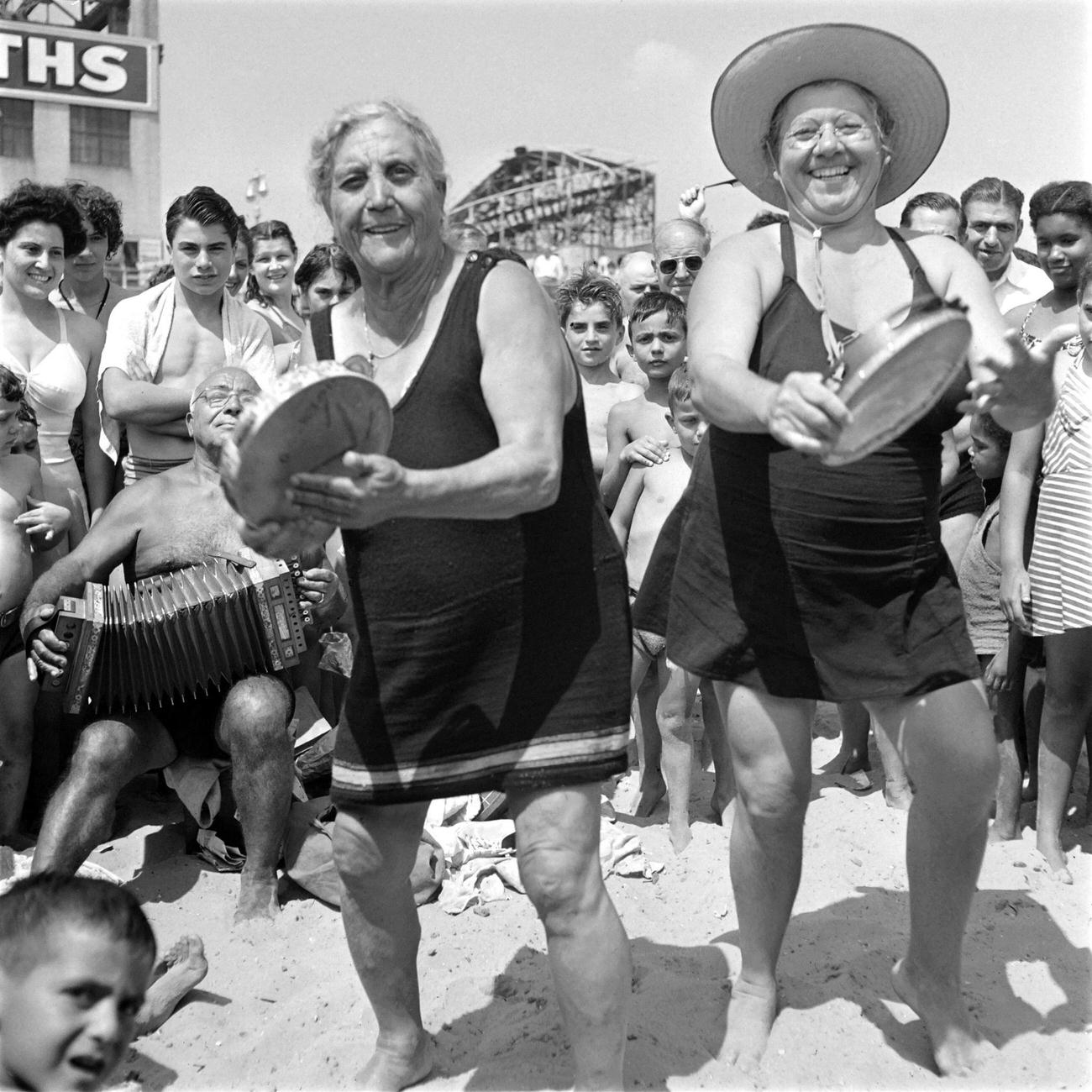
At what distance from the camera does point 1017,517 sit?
4.21 m

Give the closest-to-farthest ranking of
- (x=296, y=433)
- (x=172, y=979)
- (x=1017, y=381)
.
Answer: (x=296, y=433), (x=1017, y=381), (x=172, y=979)

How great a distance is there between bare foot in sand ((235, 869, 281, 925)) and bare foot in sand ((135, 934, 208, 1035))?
1.35 ft

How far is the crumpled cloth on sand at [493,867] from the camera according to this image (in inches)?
158

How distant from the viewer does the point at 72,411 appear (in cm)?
518

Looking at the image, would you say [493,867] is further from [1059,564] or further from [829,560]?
[1059,564]

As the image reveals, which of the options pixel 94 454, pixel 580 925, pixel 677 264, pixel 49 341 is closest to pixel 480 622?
pixel 580 925

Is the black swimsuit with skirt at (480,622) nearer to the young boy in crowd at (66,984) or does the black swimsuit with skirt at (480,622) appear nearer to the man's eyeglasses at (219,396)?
the young boy in crowd at (66,984)

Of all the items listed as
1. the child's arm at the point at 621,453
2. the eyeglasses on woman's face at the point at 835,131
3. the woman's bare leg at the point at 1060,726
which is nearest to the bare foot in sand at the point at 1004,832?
the woman's bare leg at the point at 1060,726

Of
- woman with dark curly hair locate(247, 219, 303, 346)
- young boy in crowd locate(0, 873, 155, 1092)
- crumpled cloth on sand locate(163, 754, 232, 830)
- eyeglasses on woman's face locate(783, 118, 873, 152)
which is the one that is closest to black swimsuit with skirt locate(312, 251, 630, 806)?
young boy in crowd locate(0, 873, 155, 1092)

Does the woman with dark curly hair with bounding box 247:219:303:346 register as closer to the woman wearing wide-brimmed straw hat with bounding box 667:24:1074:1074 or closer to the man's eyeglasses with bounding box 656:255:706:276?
the man's eyeglasses with bounding box 656:255:706:276

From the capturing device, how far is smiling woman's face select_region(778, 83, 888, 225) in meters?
2.83

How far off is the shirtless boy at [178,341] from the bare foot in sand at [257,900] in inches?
68.6

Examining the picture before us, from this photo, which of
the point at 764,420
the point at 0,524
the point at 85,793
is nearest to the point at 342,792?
the point at 764,420

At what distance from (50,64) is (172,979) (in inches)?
1335
